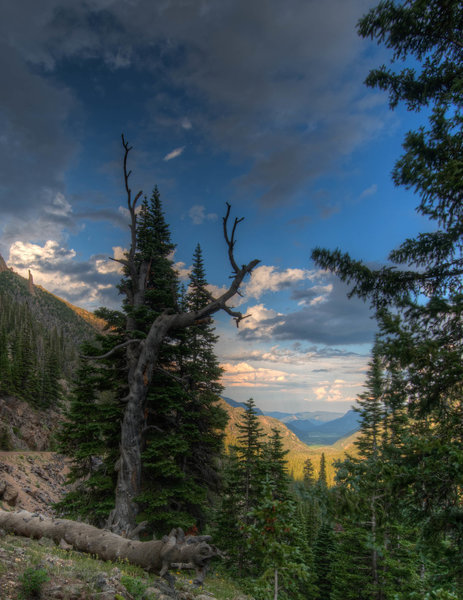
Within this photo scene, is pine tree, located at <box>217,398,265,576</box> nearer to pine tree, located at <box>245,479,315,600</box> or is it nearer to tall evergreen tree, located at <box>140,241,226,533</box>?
tall evergreen tree, located at <box>140,241,226,533</box>

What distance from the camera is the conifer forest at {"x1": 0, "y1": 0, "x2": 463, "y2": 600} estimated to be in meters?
4.75

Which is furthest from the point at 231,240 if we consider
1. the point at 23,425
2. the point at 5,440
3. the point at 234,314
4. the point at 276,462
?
the point at 23,425

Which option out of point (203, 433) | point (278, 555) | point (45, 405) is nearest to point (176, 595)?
point (278, 555)

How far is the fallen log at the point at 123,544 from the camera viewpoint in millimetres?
6520

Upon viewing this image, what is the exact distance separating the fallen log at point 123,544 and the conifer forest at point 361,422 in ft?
2.30

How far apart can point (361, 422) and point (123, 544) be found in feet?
77.6

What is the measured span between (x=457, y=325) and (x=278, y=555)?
505 cm

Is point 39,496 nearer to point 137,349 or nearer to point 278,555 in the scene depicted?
point 137,349

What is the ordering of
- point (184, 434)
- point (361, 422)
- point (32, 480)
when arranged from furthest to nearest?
point (32, 480)
point (361, 422)
point (184, 434)

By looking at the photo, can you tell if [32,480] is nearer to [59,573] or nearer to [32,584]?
[59,573]

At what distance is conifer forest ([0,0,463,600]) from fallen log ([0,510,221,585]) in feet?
2.30

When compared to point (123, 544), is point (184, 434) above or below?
above

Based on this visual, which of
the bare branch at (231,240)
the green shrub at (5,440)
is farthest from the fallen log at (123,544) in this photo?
the green shrub at (5,440)

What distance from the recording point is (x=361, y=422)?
86.3 feet
